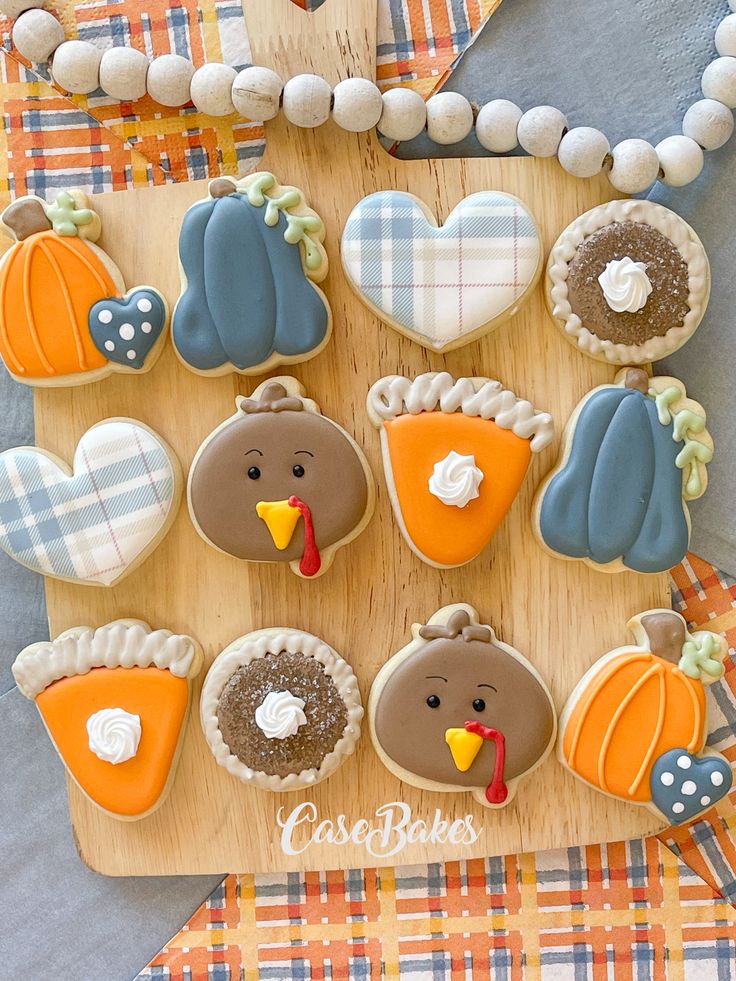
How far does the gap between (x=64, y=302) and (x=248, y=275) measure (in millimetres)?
248

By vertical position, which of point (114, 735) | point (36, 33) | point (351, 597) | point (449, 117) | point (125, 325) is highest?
point (36, 33)

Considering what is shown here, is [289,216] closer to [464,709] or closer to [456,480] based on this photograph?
[456,480]

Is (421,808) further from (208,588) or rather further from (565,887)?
(208,588)

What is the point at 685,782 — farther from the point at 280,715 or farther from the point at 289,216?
the point at 289,216

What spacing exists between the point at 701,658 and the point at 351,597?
0.48m

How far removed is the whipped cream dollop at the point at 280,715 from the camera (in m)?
1.24

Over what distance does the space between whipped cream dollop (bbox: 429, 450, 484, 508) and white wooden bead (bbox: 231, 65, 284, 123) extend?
1.70ft

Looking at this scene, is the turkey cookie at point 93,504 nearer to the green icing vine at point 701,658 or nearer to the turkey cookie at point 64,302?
the turkey cookie at point 64,302

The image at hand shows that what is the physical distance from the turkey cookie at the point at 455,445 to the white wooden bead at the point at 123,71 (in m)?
0.53

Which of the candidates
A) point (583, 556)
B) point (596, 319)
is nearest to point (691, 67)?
point (596, 319)

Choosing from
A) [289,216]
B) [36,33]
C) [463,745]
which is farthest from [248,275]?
[463,745]

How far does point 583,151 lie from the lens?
4.10ft

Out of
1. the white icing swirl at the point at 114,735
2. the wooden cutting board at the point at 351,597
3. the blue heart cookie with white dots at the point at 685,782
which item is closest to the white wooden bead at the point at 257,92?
the wooden cutting board at the point at 351,597

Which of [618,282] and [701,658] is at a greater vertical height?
[618,282]
